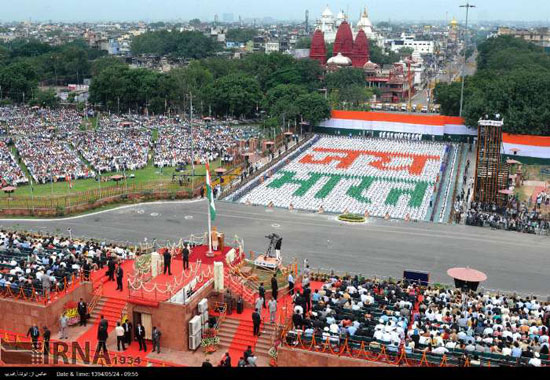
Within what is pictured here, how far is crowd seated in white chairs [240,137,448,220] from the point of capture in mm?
41250

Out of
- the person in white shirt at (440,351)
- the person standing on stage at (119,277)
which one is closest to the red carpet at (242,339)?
the person standing on stage at (119,277)

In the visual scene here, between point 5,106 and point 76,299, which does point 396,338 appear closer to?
point 76,299

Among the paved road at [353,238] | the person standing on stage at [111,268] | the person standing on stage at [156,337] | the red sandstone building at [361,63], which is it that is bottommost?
the paved road at [353,238]

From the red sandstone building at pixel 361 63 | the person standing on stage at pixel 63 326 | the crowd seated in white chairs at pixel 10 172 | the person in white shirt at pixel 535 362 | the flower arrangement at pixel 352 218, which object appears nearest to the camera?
the person in white shirt at pixel 535 362

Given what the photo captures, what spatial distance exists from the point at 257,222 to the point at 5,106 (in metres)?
59.0

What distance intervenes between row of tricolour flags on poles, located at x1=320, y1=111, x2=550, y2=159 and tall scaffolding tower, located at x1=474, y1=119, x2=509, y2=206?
15552mm

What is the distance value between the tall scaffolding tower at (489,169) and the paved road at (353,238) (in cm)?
608

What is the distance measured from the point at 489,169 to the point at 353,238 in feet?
46.4

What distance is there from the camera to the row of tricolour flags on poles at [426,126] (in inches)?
2209

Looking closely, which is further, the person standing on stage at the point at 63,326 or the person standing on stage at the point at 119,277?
the person standing on stage at the point at 119,277

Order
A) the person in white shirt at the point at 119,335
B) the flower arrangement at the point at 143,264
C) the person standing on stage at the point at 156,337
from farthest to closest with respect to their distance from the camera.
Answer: the flower arrangement at the point at 143,264 < the person in white shirt at the point at 119,335 < the person standing on stage at the point at 156,337

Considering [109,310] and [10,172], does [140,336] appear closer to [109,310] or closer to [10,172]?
[109,310]

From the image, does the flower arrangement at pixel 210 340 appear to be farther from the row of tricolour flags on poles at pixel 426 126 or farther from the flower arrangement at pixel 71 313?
the row of tricolour flags on poles at pixel 426 126

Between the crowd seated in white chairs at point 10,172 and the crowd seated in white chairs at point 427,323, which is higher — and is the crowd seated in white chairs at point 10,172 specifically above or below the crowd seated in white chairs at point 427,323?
below
